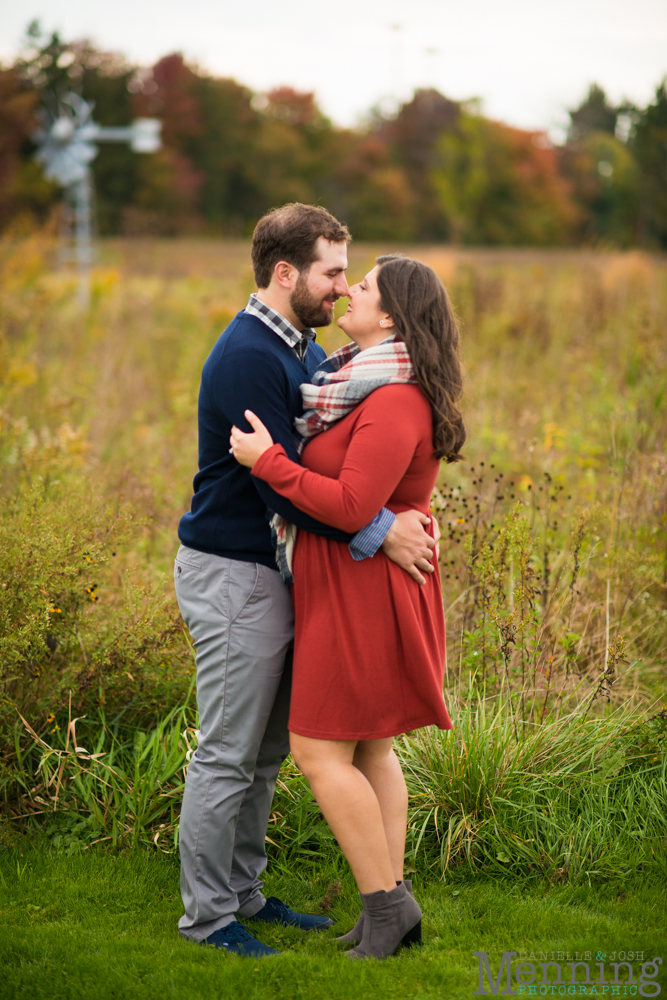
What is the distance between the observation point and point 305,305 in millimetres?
2590

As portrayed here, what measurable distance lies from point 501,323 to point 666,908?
7763mm

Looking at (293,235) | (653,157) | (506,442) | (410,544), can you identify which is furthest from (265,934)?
(653,157)

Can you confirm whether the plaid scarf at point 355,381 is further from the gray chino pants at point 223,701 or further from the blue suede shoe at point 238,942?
the blue suede shoe at point 238,942

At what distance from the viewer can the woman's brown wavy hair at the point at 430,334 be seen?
2457 mm

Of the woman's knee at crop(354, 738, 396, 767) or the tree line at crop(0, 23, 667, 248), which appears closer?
the woman's knee at crop(354, 738, 396, 767)

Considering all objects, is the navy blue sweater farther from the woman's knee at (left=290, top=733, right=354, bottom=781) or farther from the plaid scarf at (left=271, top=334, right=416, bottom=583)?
the woman's knee at (left=290, top=733, right=354, bottom=781)

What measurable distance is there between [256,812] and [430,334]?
1672 mm

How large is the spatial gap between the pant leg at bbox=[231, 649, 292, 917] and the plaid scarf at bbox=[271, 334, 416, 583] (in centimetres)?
58

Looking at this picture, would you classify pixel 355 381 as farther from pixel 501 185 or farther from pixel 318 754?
pixel 501 185

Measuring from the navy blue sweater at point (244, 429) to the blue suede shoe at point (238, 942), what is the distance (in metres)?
1.14

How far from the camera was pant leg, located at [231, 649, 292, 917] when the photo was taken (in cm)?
282

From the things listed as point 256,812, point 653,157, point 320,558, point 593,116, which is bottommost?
point 256,812

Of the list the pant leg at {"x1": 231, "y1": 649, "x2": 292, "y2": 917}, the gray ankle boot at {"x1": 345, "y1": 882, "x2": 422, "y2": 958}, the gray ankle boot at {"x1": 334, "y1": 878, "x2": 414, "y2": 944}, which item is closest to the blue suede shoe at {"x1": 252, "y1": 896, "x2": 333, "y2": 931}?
the pant leg at {"x1": 231, "y1": 649, "x2": 292, "y2": 917}

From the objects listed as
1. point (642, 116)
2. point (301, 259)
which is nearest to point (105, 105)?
point (642, 116)
